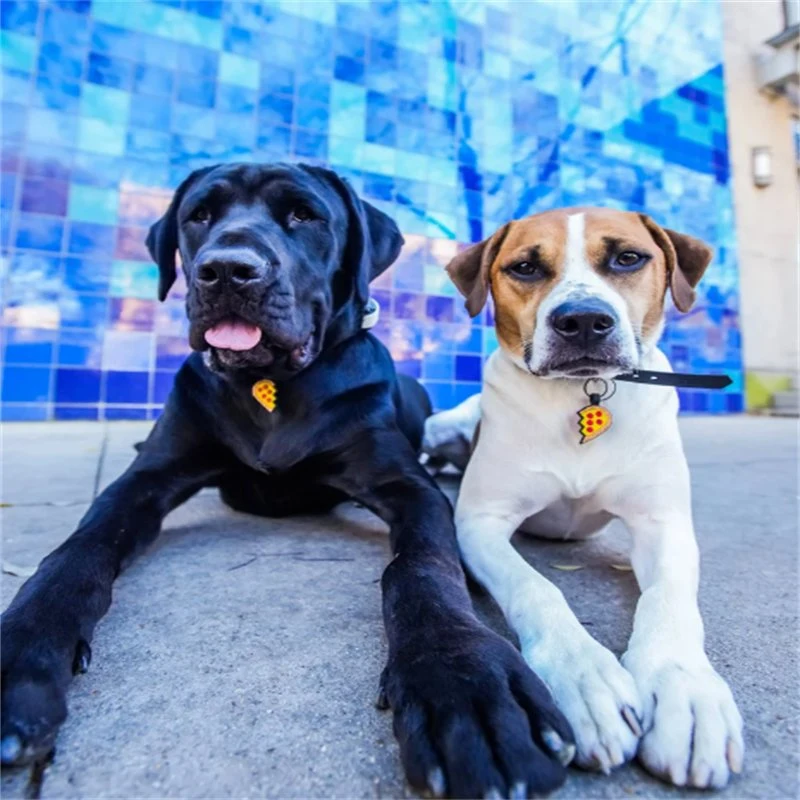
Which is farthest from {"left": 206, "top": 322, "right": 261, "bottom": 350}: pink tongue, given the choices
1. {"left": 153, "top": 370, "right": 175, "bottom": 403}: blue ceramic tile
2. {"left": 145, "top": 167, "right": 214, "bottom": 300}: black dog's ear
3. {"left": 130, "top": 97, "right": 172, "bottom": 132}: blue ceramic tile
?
{"left": 130, "top": 97, "right": 172, "bottom": 132}: blue ceramic tile

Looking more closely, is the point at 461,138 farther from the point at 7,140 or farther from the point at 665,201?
the point at 7,140

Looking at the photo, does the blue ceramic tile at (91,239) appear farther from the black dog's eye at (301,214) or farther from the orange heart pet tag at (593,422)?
the orange heart pet tag at (593,422)

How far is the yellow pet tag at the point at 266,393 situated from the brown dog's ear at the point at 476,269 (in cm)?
75

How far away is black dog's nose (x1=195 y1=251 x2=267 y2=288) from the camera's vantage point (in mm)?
1534

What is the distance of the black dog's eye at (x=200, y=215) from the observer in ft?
6.54

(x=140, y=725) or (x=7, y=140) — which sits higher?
(x=7, y=140)

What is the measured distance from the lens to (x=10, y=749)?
728 mm

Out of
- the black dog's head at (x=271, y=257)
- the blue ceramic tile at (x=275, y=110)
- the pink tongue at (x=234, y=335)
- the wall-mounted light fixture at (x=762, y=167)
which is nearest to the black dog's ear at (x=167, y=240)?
the black dog's head at (x=271, y=257)

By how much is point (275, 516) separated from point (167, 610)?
0.89 meters

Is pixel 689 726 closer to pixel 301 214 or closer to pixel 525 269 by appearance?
pixel 525 269

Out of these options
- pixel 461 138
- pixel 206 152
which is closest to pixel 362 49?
pixel 461 138

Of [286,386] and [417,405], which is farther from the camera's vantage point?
[417,405]

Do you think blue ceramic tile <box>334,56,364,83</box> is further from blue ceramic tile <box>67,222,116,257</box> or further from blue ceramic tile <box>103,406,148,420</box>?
blue ceramic tile <box>103,406,148,420</box>

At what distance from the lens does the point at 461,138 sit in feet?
24.8
